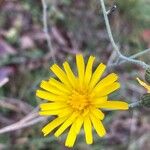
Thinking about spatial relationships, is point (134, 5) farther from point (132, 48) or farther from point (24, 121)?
point (24, 121)

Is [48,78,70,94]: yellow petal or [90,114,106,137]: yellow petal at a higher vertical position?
[48,78,70,94]: yellow petal

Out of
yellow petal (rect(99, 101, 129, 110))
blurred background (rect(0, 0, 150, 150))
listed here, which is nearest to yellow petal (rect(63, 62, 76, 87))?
yellow petal (rect(99, 101, 129, 110))

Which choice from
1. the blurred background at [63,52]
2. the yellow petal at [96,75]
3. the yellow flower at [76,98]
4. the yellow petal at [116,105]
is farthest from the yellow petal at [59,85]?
the blurred background at [63,52]

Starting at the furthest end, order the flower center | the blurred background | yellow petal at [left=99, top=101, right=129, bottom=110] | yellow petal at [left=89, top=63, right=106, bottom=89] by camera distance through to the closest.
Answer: the blurred background, the flower center, yellow petal at [left=89, top=63, right=106, bottom=89], yellow petal at [left=99, top=101, right=129, bottom=110]

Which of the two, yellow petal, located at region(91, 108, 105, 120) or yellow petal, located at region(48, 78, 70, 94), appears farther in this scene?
yellow petal, located at region(48, 78, 70, 94)

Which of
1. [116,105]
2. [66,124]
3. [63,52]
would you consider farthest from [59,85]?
[63,52]

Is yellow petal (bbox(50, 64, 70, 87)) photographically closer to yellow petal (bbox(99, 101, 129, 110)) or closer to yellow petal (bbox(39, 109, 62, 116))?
yellow petal (bbox(39, 109, 62, 116))

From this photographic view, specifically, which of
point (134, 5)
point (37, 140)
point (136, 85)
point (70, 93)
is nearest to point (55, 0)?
point (134, 5)

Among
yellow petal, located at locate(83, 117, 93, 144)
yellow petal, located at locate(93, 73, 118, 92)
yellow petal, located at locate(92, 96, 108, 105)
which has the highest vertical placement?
yellow petal, located at locate(93, 73, 118, 92)
